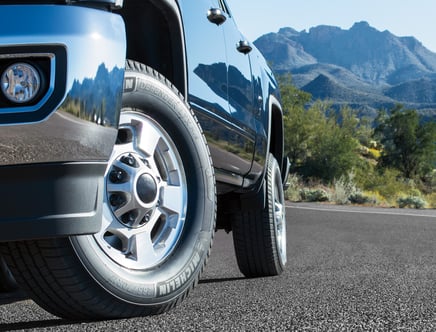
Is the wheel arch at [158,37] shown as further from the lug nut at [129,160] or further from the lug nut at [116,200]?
the lug nut at [116,200]

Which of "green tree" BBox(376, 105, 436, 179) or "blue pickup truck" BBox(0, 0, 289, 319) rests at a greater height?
"green tree" BBox(376, 105, 436, 179)

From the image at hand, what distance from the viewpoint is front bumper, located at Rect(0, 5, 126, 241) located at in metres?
1.65

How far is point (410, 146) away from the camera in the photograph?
62.8 metres

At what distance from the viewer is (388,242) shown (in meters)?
6.13

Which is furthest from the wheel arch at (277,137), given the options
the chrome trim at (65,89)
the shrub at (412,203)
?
the shrub at (412,203)

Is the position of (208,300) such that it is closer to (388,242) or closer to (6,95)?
(6,95)

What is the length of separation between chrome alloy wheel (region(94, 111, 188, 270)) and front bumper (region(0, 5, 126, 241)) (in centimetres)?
21

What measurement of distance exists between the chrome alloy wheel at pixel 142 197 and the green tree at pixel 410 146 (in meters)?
62.8

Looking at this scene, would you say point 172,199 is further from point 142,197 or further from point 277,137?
point 277,137

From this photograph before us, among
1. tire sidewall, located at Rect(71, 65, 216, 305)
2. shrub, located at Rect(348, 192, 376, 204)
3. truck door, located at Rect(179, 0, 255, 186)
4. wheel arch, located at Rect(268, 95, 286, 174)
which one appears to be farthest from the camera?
shrub, located at Rect(348, 192, 376, 204)

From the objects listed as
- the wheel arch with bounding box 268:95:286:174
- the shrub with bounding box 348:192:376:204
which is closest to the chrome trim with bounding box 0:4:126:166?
the wheel arch with bounding box 268:95:286:174

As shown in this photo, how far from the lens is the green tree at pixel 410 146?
61875mm

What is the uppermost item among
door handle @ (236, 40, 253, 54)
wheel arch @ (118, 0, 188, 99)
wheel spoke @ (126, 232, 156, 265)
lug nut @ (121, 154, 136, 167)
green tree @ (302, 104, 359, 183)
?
green tree @ (302, 104, 359, 183)

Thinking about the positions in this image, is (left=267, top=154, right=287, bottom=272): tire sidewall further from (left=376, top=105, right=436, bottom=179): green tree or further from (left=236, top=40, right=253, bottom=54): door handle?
(left=376, top=105, right=436, bottom=179): green tree
